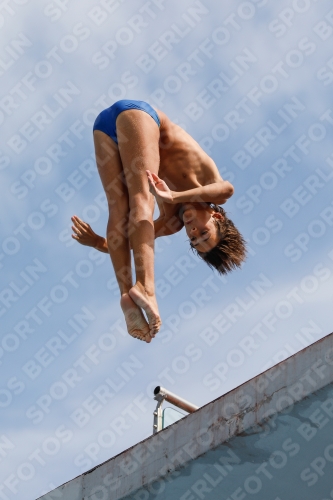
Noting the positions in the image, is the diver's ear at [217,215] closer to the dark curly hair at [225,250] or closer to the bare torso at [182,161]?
the dark curly hair at [225,250]

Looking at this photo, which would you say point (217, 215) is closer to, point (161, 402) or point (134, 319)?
point (134, 319)

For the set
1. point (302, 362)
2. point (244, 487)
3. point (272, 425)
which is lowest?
point (244, 487)

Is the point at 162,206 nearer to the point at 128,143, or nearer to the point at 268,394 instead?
the point at 128,143

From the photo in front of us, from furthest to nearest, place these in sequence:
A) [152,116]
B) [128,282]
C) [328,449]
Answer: [152,116], [128,282], [328,449]

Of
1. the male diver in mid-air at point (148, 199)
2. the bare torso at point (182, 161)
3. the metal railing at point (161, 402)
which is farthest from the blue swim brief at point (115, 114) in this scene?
the metal railing at point (161, 402)

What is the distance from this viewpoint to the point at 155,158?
18.6 ft

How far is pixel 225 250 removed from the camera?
19.9ft

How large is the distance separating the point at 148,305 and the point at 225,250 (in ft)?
3.64

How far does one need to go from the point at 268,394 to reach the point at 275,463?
39 centimetres

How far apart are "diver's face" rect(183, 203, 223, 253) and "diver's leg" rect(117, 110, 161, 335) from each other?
1.20ft

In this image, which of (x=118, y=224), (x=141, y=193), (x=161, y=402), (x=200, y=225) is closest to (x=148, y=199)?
(x=141, y=193)

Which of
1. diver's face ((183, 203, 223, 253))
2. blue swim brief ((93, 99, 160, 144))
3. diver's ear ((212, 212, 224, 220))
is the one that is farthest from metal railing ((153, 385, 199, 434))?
blue swim brief ((93, 99, 160, 144))

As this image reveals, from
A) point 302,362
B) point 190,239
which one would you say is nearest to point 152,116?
point 190,239

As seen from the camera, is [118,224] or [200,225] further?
[200,225]
